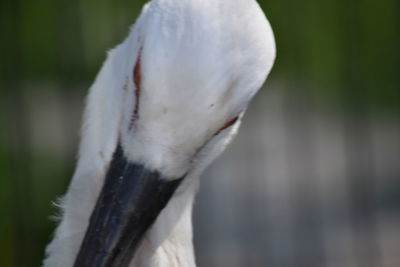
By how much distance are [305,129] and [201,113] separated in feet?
11.8

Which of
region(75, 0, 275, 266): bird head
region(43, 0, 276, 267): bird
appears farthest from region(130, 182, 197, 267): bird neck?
region(75, 0, 275, 266): bird head

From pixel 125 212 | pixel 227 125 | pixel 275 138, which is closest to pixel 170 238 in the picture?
pixel 125 212

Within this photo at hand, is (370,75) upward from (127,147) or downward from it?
downward

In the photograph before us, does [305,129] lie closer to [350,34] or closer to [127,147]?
[350,34]

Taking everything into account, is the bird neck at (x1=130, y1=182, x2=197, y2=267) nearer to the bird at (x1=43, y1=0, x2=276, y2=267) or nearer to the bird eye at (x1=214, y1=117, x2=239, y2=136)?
the bird at (x1=43, y1=0, x2=276, y2=267)

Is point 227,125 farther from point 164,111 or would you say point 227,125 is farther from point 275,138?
point 275,138

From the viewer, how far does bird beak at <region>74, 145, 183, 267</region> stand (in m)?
2.11

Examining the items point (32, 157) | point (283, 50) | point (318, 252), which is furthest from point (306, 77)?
point (32, 157)

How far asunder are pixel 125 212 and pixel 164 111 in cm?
24

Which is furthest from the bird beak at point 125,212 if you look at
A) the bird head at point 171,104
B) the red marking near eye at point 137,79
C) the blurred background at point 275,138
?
the blurred background at point 275,138

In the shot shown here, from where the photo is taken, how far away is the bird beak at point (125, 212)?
2.11 m

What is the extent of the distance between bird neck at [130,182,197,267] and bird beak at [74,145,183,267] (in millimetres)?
131

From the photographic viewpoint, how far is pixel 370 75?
5.91 meters

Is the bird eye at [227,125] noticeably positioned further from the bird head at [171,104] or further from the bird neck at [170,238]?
the bird neck at [170,238]
